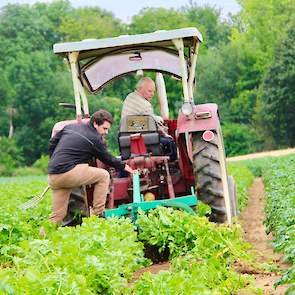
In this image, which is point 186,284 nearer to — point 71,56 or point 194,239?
point 194,239

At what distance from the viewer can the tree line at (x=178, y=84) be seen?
188ft

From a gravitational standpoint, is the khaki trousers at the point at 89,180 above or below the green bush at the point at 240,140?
above

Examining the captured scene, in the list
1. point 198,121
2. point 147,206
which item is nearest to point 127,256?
point 147,206

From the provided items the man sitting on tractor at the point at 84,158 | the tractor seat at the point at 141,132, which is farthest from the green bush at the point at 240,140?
the man sitting on tractor at the point at 84,158

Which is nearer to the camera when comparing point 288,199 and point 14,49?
point 288,199

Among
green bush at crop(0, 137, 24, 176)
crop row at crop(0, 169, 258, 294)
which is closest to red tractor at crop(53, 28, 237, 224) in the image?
crop row at crop(0, 169, 258, 294)

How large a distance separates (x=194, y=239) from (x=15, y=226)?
2.36 metres

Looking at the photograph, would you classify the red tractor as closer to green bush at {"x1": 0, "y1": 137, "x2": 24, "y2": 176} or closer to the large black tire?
the large black tire

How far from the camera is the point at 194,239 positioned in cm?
853

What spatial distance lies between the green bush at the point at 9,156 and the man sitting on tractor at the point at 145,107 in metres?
50.6

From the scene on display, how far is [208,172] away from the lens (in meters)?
9.66

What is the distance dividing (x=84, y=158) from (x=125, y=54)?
1707 millimetres

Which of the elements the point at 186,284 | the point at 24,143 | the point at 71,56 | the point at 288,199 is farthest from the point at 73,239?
the point at 24,143

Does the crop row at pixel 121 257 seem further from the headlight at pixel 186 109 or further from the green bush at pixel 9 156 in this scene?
the green bush at pixel 9 156
